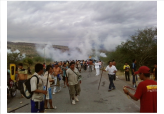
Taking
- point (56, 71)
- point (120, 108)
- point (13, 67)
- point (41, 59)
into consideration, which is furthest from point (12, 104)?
point (41, 59)

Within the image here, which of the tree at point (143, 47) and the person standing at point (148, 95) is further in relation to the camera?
the tree at point (143, 47)

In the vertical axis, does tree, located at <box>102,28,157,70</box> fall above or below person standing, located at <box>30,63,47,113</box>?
above

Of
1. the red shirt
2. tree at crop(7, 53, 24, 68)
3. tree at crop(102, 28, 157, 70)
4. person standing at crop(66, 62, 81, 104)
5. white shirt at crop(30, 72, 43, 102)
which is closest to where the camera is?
the red shirt

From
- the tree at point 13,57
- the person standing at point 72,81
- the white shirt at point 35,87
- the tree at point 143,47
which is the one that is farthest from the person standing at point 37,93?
the tree at point 13,57

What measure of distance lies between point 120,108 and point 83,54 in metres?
26.2

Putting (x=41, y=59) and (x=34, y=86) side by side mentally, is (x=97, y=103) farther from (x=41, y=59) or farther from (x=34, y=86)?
(x=41, y=59)

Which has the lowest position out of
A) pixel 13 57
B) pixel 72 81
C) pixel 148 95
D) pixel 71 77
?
pixel 72 81

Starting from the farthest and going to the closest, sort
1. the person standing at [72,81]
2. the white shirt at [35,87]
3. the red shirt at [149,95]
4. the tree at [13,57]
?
1. the tree at [13,57]
2. the person standing at [72,81]
3. the white shirt at [35,87]
4. the red shirt at [149,95]

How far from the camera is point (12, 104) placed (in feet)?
21.6

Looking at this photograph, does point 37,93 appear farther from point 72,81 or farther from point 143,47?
point 143,47

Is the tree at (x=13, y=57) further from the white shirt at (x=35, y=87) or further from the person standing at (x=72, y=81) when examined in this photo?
the white shirt at (x=35, y=87)

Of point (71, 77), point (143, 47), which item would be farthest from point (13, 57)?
point (71, 77)

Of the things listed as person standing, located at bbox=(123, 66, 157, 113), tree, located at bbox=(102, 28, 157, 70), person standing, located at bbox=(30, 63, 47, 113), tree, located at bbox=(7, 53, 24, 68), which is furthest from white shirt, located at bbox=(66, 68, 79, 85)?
tree, located at bbox=(7, 53, 24, 68)

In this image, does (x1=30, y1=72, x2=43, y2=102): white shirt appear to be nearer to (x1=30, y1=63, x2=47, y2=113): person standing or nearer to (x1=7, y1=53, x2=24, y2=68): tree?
(x1=30, y1=63, x2=47, y2=113): person standing
